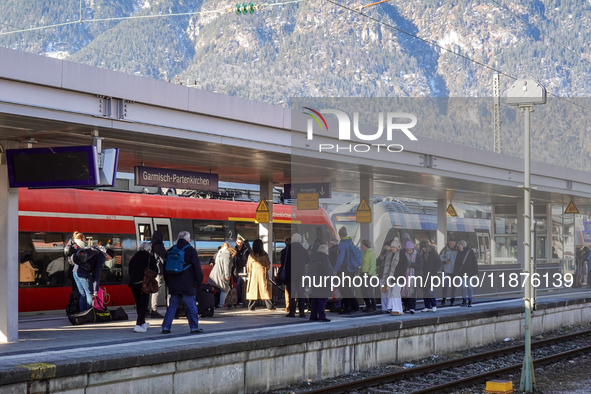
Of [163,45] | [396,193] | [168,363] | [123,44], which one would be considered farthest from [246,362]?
[163,45]

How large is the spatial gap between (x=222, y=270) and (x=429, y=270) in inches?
174

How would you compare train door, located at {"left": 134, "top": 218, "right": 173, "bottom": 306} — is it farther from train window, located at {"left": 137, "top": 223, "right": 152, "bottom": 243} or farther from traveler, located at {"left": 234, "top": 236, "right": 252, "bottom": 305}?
traveler, located at {"left": 234, "top": 236, "right": 252, "bottom": 305}

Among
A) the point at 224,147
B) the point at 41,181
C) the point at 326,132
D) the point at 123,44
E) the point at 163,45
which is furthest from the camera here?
the point at 163,45

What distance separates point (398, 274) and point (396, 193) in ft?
36.8

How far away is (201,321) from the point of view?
12.9 meters

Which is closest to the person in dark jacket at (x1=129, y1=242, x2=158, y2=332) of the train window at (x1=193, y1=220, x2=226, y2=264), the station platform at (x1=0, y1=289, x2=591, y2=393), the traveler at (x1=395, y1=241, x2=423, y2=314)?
the station platform at (x1=0, y1=289, x2=591, y2=393)

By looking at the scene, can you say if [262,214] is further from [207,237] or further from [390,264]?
[390,264]

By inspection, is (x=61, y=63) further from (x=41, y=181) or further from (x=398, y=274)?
(x=398, y=274)

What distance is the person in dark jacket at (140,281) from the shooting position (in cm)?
1112

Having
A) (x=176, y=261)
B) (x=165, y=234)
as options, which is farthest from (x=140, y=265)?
(x=165, y=234)

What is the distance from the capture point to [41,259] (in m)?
15.3

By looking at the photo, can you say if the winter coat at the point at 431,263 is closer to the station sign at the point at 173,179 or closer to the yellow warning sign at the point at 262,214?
the yellow warning sign at the point at 262,214

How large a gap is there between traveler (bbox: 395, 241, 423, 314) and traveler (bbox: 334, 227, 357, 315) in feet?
3.01

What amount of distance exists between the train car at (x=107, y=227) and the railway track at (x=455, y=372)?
22.5ft
